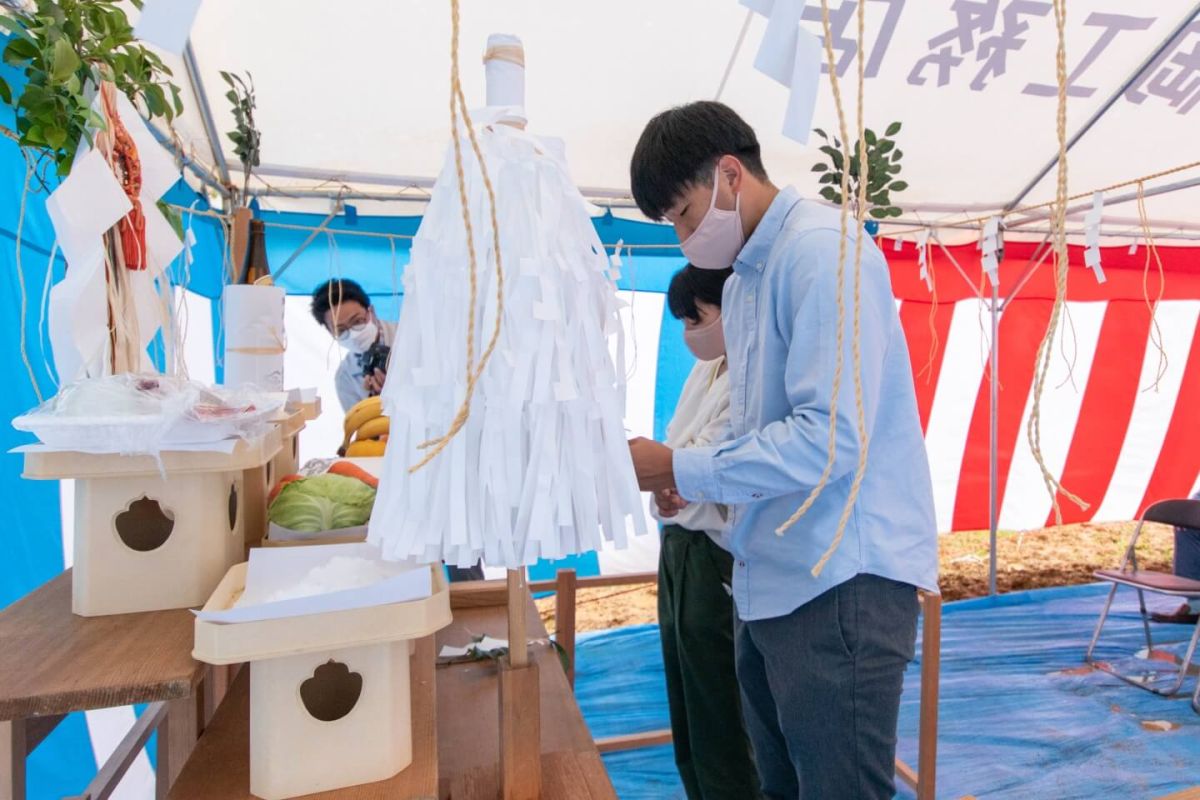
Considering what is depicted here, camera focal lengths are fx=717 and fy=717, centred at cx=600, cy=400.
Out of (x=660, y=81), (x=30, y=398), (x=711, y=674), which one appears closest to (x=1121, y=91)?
(x=660, y=81)

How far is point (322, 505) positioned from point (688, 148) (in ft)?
2.65

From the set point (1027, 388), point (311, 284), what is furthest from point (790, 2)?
point (1027, 388)

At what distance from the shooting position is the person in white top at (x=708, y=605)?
70.1 inches

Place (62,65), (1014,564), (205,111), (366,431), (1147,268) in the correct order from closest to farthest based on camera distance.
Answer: (62,65) < (366,431) < (205,111) < (1147,268) < (1014,564)

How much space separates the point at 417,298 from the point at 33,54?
718mm

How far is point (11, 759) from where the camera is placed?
723 millimetres

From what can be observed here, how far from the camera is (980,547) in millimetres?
5562

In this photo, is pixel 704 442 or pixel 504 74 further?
pixel 704 442

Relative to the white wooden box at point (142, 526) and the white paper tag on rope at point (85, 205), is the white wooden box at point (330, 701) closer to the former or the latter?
the white wooden box at point (142, 526)

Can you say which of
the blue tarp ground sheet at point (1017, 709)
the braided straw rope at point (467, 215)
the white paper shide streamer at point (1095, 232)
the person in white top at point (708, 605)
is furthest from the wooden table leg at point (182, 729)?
the white paper shide streamer at point (1095, 232)

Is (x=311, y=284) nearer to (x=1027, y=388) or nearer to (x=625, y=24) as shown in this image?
(x=625, y=24)

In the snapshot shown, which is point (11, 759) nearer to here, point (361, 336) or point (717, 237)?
point (717, 237)

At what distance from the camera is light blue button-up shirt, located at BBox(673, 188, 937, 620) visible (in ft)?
3.36

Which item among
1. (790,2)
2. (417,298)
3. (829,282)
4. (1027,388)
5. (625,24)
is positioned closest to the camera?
(790,2)
